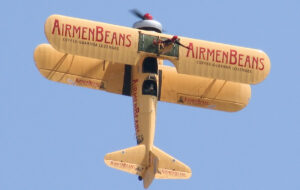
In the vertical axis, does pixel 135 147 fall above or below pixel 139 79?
below

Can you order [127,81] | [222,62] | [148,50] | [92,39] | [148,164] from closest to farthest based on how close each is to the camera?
[92,39], [148,164], [148,50], [222,62], [127,81]

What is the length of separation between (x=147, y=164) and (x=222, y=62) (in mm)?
5354

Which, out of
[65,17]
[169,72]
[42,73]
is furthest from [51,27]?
[169,72]

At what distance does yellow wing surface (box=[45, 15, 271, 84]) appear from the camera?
36.7 metres

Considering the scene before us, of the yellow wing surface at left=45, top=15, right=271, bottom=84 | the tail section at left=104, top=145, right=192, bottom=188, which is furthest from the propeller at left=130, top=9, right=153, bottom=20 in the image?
the tail section at left=104, top=145, right=192, bottom=188

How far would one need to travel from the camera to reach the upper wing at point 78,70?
3975 centimetres

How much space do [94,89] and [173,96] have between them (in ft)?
11.7

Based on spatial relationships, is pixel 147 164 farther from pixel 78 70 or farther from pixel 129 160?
pixel 78 70

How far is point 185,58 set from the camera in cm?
3778

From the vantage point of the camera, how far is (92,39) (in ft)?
121

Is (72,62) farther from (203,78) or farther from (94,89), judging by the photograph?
(203,78)

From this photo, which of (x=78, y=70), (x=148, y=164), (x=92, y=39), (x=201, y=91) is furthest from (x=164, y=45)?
(x=148, y=164)

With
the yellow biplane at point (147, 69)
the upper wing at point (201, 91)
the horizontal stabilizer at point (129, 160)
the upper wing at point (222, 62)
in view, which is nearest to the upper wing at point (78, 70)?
the yellow biplane at point (147, 69)

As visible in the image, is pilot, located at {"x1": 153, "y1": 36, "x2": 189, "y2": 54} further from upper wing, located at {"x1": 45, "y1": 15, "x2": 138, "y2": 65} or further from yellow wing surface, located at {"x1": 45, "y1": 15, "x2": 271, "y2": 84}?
upper wing, located at {"x1": 45, "y1": 15, "x2": 138, "y2": 65}
